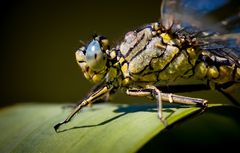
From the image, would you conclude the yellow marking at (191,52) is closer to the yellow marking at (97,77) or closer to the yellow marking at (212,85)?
the yellow marking at (212,85)

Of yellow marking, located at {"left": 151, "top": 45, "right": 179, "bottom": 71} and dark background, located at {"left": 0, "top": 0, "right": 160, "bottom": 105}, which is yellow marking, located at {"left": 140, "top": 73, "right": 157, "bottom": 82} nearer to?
yellow marking, located at {"left": 151, "top": 45, "right": 179, "bottom": 71}

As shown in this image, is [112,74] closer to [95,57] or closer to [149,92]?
[95,57]

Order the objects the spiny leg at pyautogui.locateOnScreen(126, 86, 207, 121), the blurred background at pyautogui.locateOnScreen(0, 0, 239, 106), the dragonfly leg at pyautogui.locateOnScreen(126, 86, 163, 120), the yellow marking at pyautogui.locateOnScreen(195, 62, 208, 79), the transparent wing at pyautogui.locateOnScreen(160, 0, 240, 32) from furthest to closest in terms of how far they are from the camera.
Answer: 1. the blurred background at pyautogui.locateOnScreen(0, 0, 239, 106)
2. the transparent wing at pyautogui.locateOnScreen(160, 0, 240, 32)
3. the yellow marking at pyautogui.locateOnScreen(195, 62, 208, 79)
4. the dragonfly leg at pyautogui.locateOnScreen(126, 86, 163, 120)
5. the spiny leg at pyautogui.locateOnScreen(126, 86, 207, 121)

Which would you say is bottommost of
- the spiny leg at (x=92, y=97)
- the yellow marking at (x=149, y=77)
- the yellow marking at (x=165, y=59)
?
the spiny leg at (x=92, y=97)

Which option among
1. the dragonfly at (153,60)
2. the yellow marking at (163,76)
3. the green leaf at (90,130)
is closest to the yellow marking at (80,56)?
the dragonfly at (153,60)

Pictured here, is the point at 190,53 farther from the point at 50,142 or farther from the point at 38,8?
the point at 38,8

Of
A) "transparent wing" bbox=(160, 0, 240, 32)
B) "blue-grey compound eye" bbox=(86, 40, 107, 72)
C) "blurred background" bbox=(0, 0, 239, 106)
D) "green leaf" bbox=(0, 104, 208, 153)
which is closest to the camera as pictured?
"green leaf" bbox=(0, 104, 208, 153)

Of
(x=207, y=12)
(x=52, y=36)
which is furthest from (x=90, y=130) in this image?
(x=52, y=36)

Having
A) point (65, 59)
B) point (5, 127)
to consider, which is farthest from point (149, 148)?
point (65, 59)

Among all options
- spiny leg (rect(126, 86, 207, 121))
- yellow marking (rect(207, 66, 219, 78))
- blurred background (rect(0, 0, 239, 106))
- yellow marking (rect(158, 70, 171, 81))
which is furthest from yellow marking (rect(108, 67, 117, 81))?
blurred background (rect(0, 0, 239, 106))
